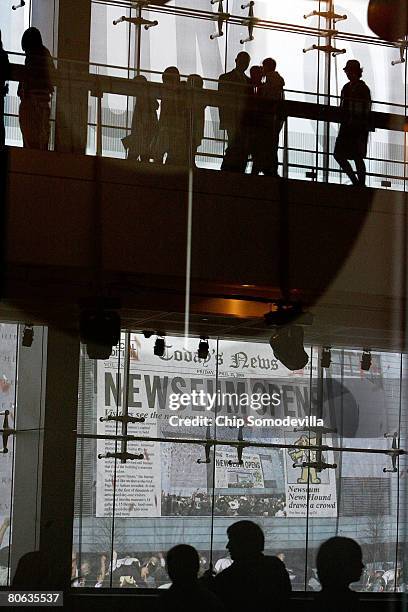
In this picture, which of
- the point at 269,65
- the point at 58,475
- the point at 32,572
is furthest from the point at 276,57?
the point at 32,572

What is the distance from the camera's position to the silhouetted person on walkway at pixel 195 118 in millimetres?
1035

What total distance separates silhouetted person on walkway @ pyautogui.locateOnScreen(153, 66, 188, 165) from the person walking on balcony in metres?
0.13

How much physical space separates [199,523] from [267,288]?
0.29 m

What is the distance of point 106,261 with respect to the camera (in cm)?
96

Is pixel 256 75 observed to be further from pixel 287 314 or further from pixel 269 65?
pixel 287 314

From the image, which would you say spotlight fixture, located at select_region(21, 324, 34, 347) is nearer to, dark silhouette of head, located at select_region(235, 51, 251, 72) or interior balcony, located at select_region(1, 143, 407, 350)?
interior balcony, located at select_region(1, 143, 407, 350)

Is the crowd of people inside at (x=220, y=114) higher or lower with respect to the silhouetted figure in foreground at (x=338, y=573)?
higher

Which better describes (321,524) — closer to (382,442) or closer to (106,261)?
(382,442)

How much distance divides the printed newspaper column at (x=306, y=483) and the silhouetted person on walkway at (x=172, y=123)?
1.19 ft

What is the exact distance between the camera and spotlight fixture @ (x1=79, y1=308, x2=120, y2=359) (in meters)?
1.00

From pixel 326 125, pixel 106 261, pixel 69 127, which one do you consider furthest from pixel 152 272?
pixel 326 125

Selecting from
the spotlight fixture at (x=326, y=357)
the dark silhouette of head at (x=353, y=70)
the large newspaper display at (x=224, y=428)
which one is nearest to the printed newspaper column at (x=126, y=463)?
the large newspaper display at (x=224, y=428)

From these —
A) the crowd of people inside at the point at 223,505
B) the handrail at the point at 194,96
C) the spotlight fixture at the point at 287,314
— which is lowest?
the crowd of people inside at the point at 223,505

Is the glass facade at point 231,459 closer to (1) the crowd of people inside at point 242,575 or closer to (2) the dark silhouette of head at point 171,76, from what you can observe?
(1) the crowd of people inside at point 242,575
